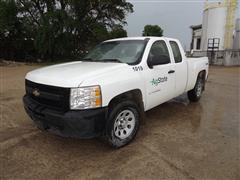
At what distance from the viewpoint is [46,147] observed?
11.0 ft

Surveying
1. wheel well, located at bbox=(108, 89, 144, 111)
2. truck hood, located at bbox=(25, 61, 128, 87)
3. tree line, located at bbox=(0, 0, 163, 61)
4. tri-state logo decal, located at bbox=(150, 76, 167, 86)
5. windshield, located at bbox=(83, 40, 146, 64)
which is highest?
tree line, located at bbox=(0, 0, 163, 61)

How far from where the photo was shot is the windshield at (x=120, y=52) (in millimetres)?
3699

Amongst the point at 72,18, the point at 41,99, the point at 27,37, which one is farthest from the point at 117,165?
the point at 27,37

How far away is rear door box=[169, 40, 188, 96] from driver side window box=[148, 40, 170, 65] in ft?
1.18

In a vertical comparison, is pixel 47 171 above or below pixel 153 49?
below

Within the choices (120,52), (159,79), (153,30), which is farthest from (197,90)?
(153,30)

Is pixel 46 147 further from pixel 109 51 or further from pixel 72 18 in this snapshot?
pixel 72 18

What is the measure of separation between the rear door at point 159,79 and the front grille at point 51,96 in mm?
1475

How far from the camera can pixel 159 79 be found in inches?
152

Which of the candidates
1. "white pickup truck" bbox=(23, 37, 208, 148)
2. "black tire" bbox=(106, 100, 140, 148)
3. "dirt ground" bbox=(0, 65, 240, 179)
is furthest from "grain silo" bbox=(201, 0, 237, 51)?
"black tire" bbox=(106, 100, 140, 148)

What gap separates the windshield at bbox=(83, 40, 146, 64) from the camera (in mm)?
3699

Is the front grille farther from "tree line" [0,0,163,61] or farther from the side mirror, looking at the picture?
"tree line" [0,0,163,61]

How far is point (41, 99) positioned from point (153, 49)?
226 cm

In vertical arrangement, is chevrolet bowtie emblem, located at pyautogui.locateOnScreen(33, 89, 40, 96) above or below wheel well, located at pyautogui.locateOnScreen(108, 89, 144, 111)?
above
